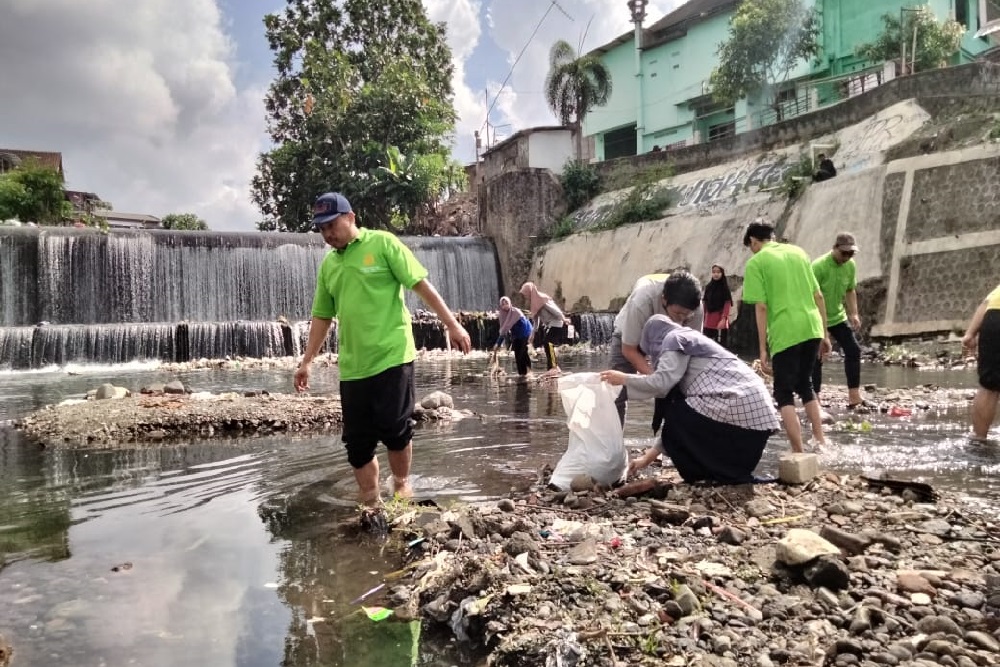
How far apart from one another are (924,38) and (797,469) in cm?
2570

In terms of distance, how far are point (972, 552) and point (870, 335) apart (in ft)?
46.0

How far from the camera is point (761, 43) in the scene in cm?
2509

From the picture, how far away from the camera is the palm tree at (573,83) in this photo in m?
33.4

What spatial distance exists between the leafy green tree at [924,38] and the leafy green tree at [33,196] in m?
30.8

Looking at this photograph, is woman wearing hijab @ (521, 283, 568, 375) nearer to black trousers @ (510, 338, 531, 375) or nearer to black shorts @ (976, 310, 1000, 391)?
black trousers @ (510, 338, 531, 375)

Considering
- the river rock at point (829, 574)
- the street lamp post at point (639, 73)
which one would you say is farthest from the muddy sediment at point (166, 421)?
the street lamp post at point (639, 73)

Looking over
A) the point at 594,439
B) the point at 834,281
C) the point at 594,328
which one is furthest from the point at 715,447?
the point at 594,328

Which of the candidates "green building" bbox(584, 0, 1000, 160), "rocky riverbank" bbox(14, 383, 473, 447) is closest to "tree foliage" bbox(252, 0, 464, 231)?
"green building" bbox(584, 0, 1000, 160)

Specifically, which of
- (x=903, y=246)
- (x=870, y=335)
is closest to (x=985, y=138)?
(x=903, y=246)

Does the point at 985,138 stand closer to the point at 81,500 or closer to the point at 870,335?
the point at 870,335

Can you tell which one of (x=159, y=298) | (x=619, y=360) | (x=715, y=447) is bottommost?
(x=715, y=447)

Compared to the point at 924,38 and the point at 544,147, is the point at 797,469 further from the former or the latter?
the point at 544,147

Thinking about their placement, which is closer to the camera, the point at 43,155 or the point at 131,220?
the point at 43,155

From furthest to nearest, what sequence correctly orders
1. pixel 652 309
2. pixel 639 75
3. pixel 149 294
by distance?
1. pixel 639 75
2. pixel 149 294
3. pixel 652 309
